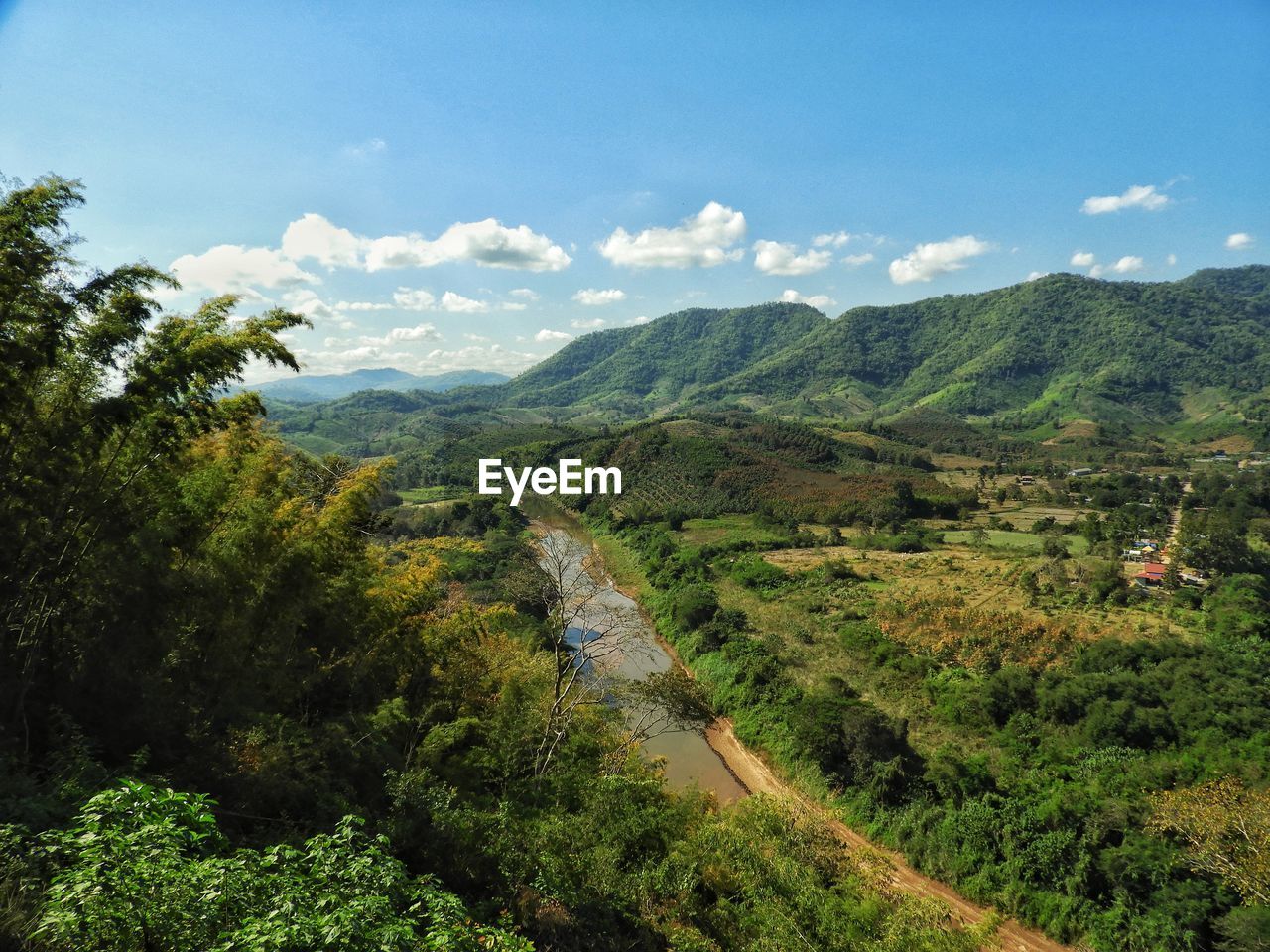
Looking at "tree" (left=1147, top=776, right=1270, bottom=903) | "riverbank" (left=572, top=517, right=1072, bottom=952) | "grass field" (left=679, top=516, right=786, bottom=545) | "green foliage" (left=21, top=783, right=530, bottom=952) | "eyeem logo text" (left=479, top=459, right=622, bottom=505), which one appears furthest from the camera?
"eyeem logo text" (left=479, top=459, right=622, bottom=505)

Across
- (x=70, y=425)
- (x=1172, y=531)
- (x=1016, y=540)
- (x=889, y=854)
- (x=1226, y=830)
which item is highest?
(x=70, y=425)

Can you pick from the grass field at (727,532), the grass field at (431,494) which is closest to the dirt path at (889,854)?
the grass field at (727,532)

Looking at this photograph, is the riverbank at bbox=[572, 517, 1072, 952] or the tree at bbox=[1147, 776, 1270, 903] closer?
the tree at bbox=[1147, 776, 1270, 903]

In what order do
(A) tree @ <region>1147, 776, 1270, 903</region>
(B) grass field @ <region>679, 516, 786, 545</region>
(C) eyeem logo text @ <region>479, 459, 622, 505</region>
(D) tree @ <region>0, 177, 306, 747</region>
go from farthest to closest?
1. (C) eyeem logo text @ <region>479, 459, 622, 505</region>
2. (B) grass field @ <region>679, 516, 786, 545</region>
3. (A) tree @ <region>1147, 776, 1270, 903</region>
4. (D) tree @ <region>0, 177, 306, 747</region>

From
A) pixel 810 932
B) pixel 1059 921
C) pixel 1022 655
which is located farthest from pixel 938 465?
pixel 810 932

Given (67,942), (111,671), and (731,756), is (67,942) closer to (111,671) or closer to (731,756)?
(111,671)

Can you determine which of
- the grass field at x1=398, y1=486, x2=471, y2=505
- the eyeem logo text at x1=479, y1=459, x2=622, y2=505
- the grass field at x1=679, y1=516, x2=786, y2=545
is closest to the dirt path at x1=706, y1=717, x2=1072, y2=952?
the grass field at x1=679, y1=516, x2=786, y2=545

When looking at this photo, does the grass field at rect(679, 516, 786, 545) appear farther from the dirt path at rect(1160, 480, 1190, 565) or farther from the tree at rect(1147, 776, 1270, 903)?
the tree at rect(1147, 776, 1270, 903)

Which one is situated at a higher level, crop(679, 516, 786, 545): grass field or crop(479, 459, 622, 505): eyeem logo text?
crop(479, 459, 622, 505): eyeem logo text

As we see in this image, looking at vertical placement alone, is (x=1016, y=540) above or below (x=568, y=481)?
below

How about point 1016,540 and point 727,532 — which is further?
point 727,532

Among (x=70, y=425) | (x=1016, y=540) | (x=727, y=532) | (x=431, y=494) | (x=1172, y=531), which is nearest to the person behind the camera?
(x=70, y=425)

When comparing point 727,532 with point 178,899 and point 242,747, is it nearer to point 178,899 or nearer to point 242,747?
point 242,747

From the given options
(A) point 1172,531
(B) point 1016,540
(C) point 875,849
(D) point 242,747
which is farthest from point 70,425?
(A) point 1172,531
